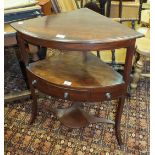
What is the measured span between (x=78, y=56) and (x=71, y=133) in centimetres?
63

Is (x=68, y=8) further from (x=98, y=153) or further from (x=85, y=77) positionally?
(x=98, y=153)

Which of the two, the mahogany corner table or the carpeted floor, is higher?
the mahogany corner table

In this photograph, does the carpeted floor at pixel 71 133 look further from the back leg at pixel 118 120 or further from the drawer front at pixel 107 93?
the drawer front at pixel 107 93

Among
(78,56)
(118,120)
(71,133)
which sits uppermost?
(78,56)

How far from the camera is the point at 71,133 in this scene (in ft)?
6.02

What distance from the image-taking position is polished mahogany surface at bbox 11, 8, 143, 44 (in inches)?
47.8

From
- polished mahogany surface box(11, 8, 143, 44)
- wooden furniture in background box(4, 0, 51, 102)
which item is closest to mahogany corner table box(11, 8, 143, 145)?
polished mahogany surface box(11, 8, 143, 44)

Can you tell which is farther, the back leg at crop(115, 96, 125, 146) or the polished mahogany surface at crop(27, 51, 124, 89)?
the back leg at crop(115, 96, 125, 146)

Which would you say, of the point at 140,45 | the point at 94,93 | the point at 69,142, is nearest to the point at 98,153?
the point at 69,142

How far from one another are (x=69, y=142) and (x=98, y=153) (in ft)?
0.80

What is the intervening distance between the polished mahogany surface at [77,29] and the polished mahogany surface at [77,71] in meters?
0.31

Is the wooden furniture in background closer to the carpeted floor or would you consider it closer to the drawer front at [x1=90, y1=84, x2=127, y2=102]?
the carpeted floor

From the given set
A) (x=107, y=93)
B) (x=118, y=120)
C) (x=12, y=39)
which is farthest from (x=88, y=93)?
(x=12, y=39)

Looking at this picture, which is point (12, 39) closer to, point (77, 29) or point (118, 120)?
point (77, 29)
